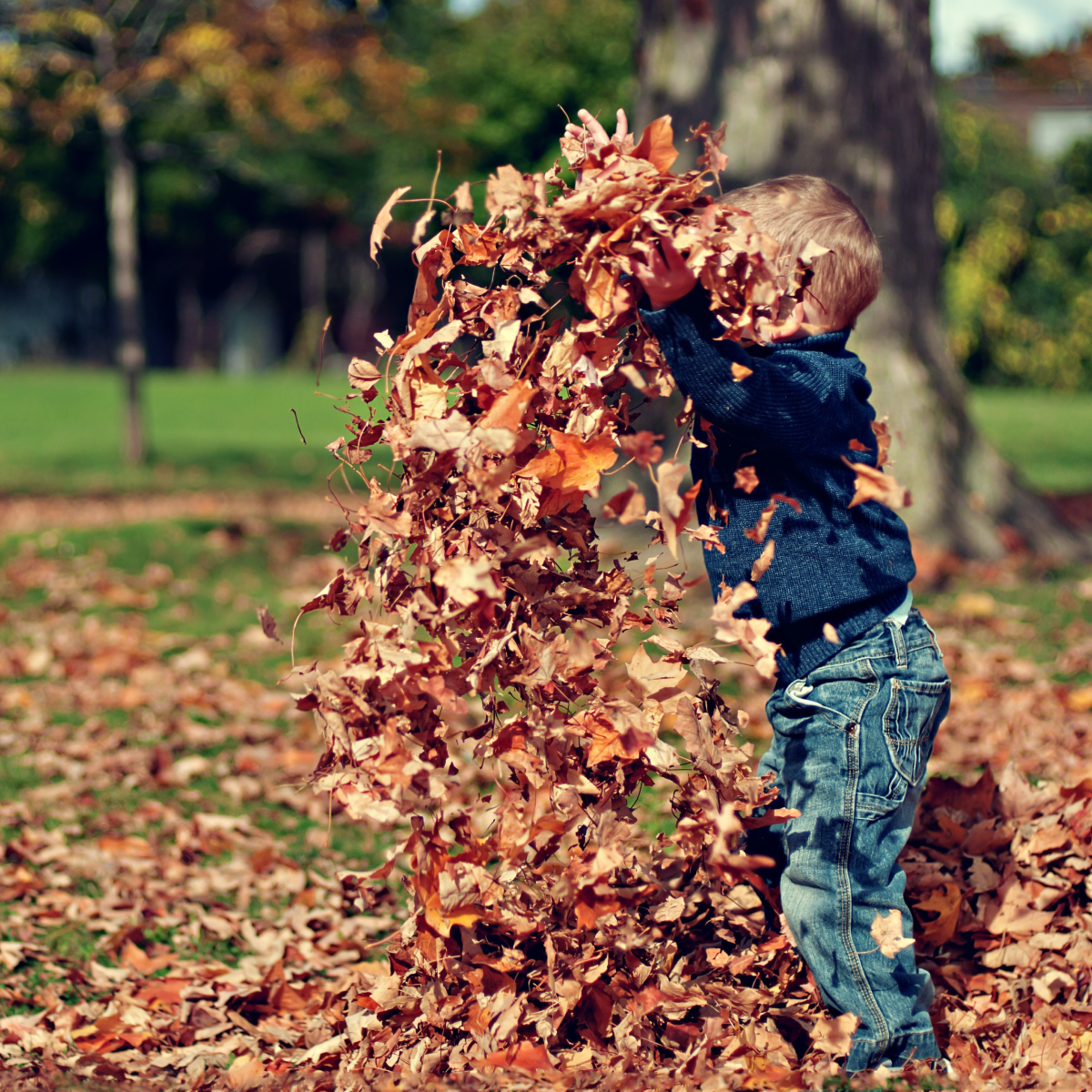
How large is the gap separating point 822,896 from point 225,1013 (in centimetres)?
149

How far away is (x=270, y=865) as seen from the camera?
3754 mm

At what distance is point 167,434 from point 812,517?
17584 mm

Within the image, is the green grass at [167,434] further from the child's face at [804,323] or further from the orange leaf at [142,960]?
the child's face at [804,323]

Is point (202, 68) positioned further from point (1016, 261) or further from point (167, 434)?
point (1016, 261)

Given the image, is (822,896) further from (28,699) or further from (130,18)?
(130,18)

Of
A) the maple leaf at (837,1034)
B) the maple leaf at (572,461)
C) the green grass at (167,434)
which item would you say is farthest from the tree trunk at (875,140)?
the maple leaf at (837,1034)

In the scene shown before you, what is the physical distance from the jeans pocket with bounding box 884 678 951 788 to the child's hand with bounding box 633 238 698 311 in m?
0.84

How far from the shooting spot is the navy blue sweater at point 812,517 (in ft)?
7.27

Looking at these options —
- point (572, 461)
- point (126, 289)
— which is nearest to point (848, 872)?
point (572, 461)

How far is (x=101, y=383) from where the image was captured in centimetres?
2859

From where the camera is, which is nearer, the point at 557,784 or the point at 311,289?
the point at 557,784

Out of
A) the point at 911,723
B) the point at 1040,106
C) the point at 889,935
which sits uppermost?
the point at 1040,106

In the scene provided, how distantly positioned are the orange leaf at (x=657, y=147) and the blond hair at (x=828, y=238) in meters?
0.23

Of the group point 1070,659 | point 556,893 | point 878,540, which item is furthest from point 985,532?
point 556,893
